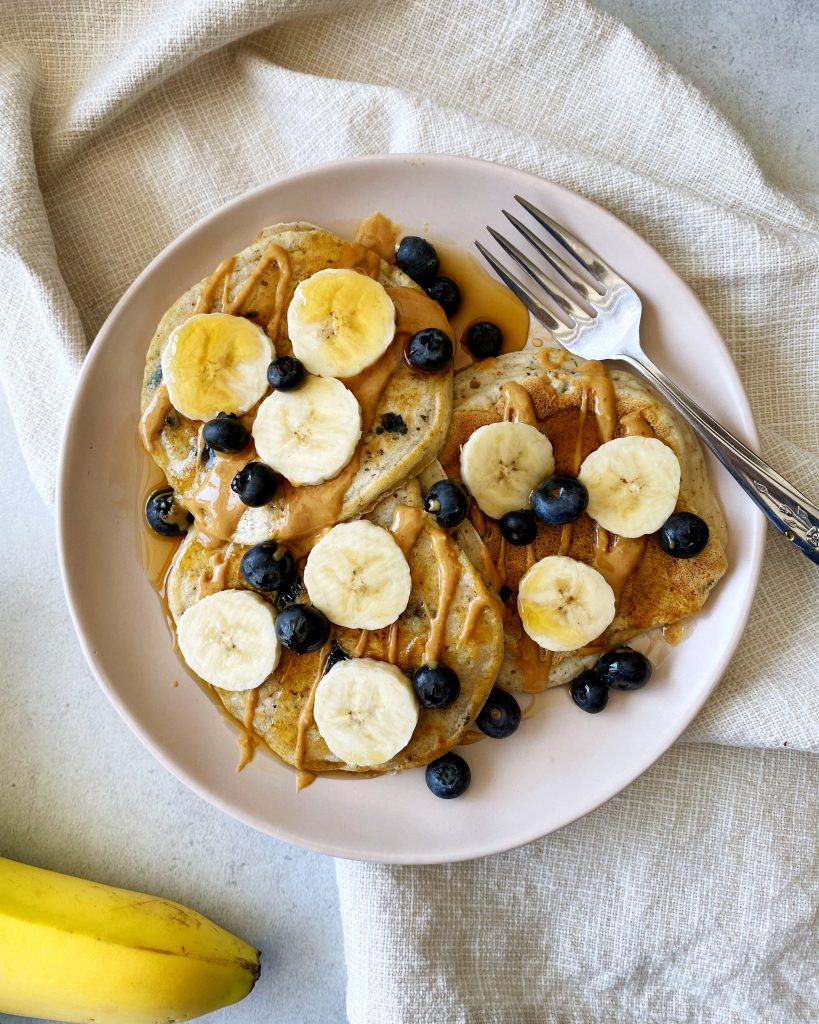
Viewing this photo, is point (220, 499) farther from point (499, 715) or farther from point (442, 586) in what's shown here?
point (499, 715)

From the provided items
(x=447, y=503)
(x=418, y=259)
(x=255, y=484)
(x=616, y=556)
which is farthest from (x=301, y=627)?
(x=418, y=259)

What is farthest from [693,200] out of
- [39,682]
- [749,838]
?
[39,682]

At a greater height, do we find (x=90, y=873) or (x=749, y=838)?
(x=749, y=838)

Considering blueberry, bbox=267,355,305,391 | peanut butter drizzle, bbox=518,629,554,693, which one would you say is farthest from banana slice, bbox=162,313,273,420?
peanut butter drizzle, bbox=518,629,554,693

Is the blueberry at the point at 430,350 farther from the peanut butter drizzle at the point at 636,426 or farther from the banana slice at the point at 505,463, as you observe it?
the peanut butter drizzle at the point at 636,426

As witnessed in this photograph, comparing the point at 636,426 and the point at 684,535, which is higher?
the point at 636,426

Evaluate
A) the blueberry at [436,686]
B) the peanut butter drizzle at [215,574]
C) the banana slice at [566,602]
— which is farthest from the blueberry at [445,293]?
the blueberry at [436,686]

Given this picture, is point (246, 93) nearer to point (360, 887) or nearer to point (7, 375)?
point (7, 375)
